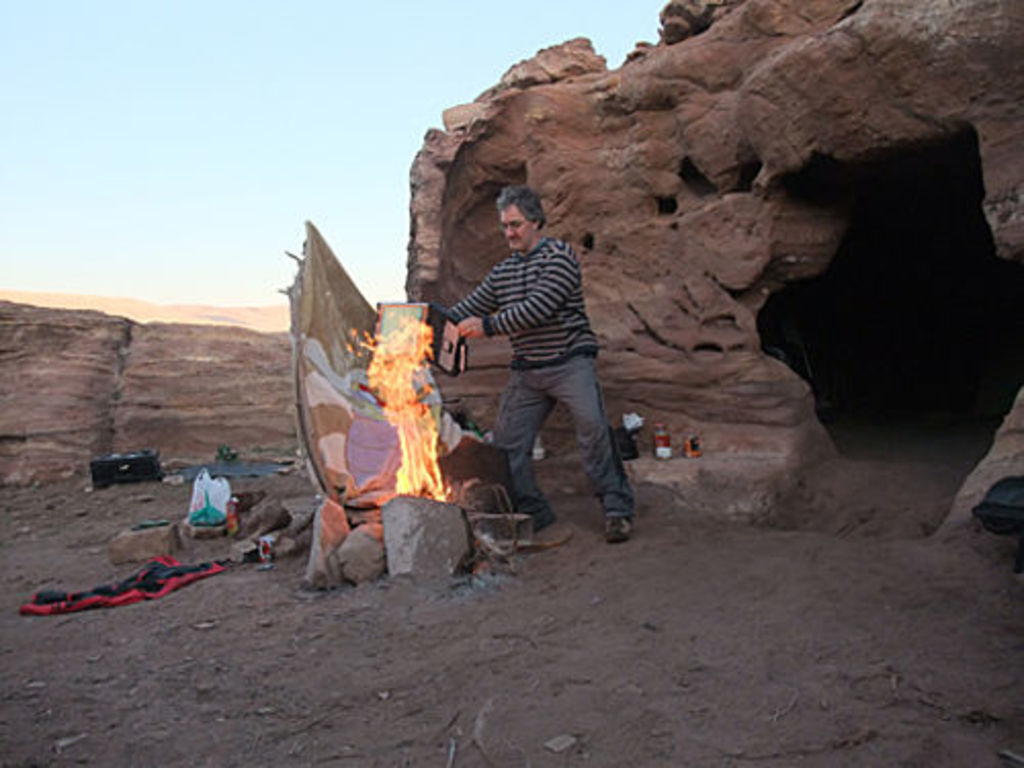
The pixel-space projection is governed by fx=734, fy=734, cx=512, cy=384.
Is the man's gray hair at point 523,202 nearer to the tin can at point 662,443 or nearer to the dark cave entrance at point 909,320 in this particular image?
the tin can at point 662,443

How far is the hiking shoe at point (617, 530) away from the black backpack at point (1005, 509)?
1.60 meters

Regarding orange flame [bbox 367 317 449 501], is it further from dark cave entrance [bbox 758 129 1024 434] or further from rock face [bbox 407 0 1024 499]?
dark cave entrance [bbox 758 129 1024 434]

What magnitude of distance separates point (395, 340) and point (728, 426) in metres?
2.39

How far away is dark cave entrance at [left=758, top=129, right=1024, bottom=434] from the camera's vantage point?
7.05m

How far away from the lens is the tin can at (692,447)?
5126mm

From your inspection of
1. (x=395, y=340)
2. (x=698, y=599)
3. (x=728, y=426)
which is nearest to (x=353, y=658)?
(x=698, y=599)

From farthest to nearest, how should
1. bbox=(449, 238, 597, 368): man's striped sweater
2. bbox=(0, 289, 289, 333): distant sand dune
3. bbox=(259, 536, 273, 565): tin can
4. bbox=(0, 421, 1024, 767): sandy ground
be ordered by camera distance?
1. bbox=(0, 289, 289, 333): distant sand dune
2. bbox=(259, 536, 273, 565): tin can
3. bbox=(449, 238, 597, 368): man's striped sweater
4. bbox=(0, 421, 1024, 767): sandy ground

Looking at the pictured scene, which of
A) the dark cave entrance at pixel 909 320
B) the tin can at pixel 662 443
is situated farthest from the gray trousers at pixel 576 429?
the dark cave entrance at pixel 909 320

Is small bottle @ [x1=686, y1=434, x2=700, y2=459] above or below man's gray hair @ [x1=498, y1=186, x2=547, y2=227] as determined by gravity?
below

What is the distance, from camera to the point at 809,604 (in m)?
2.87

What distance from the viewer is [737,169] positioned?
529 centimetres

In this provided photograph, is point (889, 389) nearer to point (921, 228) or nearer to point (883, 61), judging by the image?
point (921, 228)

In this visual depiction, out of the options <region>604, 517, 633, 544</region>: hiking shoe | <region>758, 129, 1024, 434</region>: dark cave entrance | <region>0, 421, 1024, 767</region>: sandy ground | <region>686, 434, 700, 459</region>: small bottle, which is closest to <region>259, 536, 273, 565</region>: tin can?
<region>0, 421, 1024, 767</region>: sandy ground

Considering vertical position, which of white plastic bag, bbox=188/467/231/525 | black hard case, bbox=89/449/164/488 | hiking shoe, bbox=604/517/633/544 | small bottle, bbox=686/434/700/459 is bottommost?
black hard case, bbox=89/449/164/488
